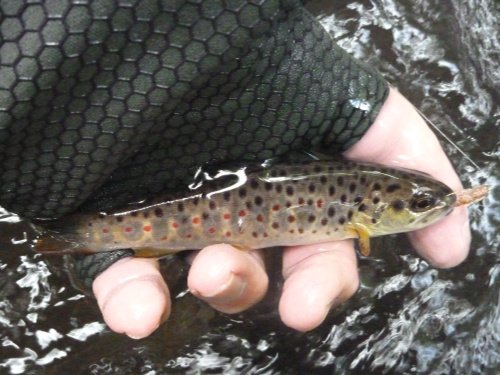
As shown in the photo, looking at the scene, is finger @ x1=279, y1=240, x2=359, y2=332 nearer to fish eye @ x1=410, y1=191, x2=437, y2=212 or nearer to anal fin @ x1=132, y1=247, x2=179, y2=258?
fish eye @ x1=410, y1=191, x2=437, y2=212

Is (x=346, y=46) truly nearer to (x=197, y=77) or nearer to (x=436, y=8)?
(x=436, y=8)

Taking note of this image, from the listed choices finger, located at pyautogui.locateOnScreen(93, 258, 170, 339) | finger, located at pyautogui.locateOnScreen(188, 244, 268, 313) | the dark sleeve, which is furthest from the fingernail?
the dark sleeve

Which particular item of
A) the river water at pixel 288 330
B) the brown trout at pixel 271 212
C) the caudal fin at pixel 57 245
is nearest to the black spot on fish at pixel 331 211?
the brown trout at pixel 271 212

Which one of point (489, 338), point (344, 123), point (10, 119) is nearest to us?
point (10, 119)

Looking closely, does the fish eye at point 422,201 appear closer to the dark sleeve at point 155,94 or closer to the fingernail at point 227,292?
the dark sleeve at point 155,94

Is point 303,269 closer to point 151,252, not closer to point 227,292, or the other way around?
point 227,292

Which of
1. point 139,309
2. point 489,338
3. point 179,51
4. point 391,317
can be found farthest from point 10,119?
point 489,338
